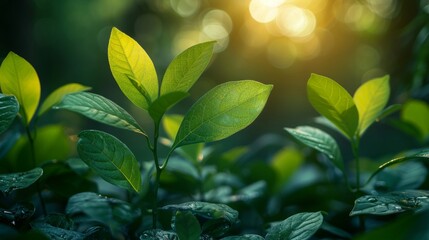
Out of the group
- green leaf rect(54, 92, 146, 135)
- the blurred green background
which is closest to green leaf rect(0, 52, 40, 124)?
green leaf rect(54, 92, 146, 135)

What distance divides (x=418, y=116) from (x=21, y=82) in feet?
4.71

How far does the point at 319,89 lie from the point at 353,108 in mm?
104

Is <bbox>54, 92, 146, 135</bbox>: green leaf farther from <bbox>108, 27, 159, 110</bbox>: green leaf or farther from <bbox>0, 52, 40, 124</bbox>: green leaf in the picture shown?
<bbox>0, 52, 40, 124</bbox>: green leaf

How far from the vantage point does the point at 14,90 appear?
3.18 ft

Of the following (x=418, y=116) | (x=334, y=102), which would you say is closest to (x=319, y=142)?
(x=334, y=102)

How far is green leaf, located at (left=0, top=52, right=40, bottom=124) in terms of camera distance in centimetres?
94

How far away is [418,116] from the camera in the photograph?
162 centimetres

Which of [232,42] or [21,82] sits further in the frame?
[232,42]

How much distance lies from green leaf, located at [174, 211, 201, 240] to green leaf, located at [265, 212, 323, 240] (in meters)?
0.14

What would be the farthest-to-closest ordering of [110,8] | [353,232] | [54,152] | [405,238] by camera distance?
[110,8] < [54,152] < [353,232] < [405,238]

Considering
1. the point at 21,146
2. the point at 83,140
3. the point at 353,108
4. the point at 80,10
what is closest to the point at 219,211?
the point at 83,140

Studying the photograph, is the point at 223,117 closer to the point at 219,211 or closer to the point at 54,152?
the point at 219,211

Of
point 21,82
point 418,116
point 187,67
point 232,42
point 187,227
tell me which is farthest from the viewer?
point 232,42

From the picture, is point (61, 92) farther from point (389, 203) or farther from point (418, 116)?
point (418, 116)
